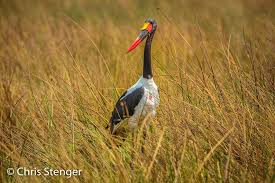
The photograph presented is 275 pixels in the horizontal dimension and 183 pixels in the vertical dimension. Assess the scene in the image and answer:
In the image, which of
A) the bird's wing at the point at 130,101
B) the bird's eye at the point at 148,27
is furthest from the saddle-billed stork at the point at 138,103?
the bird's eye at the point at 148,27

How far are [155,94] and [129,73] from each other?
116 cm

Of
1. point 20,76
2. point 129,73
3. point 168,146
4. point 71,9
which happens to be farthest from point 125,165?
point 71,9

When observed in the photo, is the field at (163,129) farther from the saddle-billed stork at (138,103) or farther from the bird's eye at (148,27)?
the bird's eye at (148,27)

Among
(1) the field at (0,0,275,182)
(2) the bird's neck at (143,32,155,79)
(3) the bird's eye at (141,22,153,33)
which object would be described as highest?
(3) the bird's eye at (141,22,153,33)

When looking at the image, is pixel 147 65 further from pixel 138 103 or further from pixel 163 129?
pixel 163 129

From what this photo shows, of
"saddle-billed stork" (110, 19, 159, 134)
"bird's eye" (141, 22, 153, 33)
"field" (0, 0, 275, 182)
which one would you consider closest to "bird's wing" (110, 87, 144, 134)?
"saddle-billed stork" (110, 19, 159, 134)

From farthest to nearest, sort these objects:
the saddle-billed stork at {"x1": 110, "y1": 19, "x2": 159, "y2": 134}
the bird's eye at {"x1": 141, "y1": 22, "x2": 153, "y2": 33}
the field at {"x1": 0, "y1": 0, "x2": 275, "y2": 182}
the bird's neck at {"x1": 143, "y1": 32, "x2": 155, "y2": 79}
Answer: the bird's eye at {"x1": 141, "y1": 22, "x2": 153, "y2": 33} → the bird's neck at {"x1": 143, "y1": 32, "x2": 155, "y2": 79} → the saddle-billed stork at {"x1": 110, "y1": 19, "x2": 159, "y2": 134} → the field at {"x1": 0, "y1": 0, "x2": 275, "y2": 182}

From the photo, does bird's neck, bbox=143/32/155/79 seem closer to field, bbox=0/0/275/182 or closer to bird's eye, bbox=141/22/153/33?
bird's eye, bbox=141/22/153/33

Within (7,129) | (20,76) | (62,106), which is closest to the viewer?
(7,129)

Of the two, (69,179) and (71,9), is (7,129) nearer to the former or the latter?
(69,179)

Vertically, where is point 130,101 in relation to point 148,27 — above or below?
below

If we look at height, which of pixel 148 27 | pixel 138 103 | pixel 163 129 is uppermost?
pixel 148 27

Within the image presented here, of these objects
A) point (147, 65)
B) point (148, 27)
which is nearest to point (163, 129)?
point (147, 65)

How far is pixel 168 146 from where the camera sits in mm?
3281
